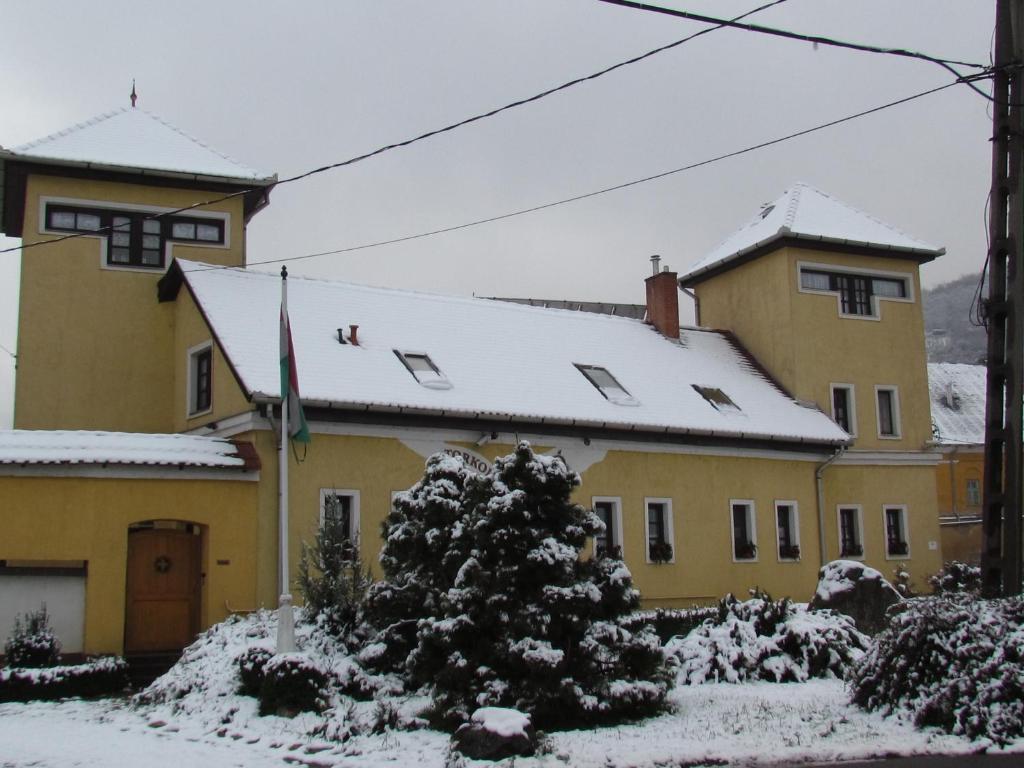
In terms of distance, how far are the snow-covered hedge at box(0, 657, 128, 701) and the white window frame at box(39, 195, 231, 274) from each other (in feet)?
36.5

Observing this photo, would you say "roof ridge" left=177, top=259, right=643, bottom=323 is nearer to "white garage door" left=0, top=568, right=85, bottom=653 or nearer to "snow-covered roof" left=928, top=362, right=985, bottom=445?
"white garage door" left=0, top=568, right=85, bottom=653

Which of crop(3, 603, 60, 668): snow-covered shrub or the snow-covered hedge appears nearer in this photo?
the snow-covered hedge

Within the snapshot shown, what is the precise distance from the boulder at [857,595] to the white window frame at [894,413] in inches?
475

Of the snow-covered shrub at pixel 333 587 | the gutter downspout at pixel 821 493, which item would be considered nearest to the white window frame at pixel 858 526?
the gutter downspout at pixel 821 493

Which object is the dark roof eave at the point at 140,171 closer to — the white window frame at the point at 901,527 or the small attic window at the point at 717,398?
the small attic window at the point at 717,398

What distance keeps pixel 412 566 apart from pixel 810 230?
20.6 metres

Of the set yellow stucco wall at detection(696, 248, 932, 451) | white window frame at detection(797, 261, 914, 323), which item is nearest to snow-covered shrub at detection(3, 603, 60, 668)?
yellow stucco wall at detection(696, 248, 932, 451)

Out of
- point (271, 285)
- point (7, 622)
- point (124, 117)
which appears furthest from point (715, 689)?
point (124, 117)

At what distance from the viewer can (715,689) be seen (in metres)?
15.9

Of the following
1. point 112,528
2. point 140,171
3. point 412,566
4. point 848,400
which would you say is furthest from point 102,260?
point 848,400

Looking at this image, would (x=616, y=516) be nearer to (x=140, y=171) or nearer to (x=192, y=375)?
(x=192, y=375)

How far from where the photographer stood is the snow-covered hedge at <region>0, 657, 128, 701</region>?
53.1 ft

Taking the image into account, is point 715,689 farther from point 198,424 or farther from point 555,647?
point 198,424

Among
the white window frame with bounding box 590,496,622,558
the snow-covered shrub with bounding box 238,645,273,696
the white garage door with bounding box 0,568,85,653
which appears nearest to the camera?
the snow-covered shrub with bounding box 238,645,273,696
